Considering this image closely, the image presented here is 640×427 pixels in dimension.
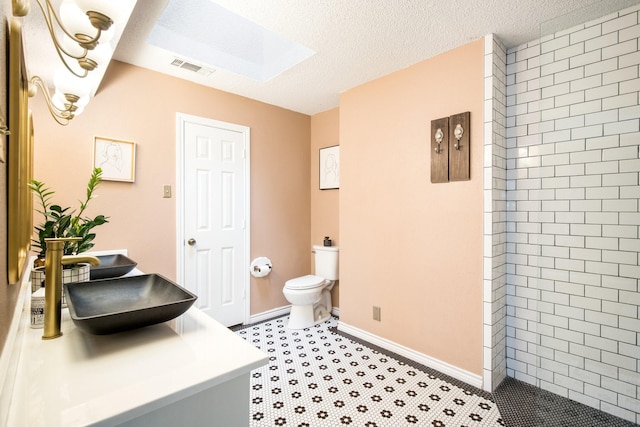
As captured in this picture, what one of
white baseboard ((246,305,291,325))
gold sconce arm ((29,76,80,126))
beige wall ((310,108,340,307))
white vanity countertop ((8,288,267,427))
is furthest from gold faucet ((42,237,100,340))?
beige wall ((310,108,340,307))

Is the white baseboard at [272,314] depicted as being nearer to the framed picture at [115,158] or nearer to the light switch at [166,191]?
the light switch at [166,191]

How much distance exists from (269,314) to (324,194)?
146cm

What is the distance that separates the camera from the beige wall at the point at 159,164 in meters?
2.14

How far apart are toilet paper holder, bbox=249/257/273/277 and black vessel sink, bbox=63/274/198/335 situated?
1.85 metres

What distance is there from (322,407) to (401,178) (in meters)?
1.70

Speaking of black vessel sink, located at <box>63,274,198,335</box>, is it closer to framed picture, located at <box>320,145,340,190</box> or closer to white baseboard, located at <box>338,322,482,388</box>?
white baseboard, located at <box>338,322,482,388</box>

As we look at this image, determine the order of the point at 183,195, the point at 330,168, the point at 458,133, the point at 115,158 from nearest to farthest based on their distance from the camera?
the point at 458,133
the point at 115,158
the point at 183,195
the point at 330,168

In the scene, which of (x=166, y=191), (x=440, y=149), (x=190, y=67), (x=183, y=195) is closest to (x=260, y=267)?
(x=183, y=195)

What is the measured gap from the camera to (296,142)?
11.5 ft

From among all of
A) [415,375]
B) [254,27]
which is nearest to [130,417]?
Result: [415,375]

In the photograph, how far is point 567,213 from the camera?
6.26 ft

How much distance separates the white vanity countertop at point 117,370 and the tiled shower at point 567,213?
180 centimetres

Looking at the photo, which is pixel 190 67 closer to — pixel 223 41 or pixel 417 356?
pixel 223 41

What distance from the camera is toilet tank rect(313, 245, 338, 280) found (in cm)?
314
